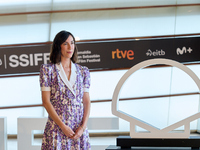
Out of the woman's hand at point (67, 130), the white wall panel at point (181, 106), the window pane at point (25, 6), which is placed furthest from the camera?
the white wall panel at point (181, 106)

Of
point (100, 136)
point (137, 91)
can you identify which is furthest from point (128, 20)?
point (100, 136)

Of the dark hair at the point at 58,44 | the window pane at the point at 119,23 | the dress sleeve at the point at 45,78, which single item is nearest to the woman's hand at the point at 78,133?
the dress sleeve at the point at 45,78

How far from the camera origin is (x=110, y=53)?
17.6ft

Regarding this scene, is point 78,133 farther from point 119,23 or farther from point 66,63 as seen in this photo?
point 119,23

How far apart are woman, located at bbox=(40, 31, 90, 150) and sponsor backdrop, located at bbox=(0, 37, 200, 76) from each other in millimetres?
2920

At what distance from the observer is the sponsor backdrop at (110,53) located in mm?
5297

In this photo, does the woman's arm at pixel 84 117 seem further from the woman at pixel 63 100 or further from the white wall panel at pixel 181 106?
the white wall panel at pixel 181 106

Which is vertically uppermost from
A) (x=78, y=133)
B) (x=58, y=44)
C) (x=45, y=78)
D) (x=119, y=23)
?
(x=119, y=23)

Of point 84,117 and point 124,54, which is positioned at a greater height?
point 124,54


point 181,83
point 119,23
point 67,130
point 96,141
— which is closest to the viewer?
point 67,130

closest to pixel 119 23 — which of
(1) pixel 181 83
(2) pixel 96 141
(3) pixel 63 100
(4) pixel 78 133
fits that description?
(1) pixel 181 83

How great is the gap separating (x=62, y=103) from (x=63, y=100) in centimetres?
2

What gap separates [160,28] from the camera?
17.7 ft

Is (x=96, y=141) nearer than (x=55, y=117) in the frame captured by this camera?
No
